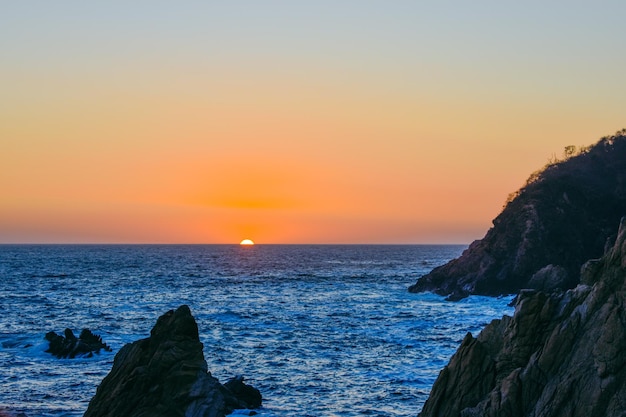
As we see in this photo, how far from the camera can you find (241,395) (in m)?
38.3

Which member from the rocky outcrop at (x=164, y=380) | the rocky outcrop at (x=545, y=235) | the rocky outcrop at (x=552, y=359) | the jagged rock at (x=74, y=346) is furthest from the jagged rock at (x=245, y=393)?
the rocky outcrop at (x=545, y=235)

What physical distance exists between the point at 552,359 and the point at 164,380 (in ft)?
52.7

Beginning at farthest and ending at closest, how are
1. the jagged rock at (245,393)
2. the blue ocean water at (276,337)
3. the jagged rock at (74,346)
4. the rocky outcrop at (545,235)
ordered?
the rocky outcrop at (545,235) → the jagged rock at (74,346) → the blue ocean water at (276,337) → the jagged rock at (245,393)

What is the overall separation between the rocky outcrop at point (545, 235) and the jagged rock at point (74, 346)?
53429 mm

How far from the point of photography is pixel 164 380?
29.5 metres

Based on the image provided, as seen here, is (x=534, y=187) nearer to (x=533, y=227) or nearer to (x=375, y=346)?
Result: (x=533, y=227)

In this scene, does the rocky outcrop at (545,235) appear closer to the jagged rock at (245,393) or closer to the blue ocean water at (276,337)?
the blue ocean water at (276,337)

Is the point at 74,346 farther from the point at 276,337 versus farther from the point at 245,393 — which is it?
the point at 245,393

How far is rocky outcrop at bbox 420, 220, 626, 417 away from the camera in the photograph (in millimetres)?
24938

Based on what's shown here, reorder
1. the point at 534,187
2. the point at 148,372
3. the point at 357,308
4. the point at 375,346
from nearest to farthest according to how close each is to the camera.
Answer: the point at 148,372 < the point at 375,346 < the point at 357,308 < the point at 534,187

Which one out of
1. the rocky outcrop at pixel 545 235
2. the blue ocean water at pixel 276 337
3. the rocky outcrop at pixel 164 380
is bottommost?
the blue ocean water at pixel 276 337

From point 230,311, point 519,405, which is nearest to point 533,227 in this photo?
point 230,311

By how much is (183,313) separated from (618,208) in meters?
84.0

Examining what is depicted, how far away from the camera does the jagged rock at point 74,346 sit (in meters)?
53.6
